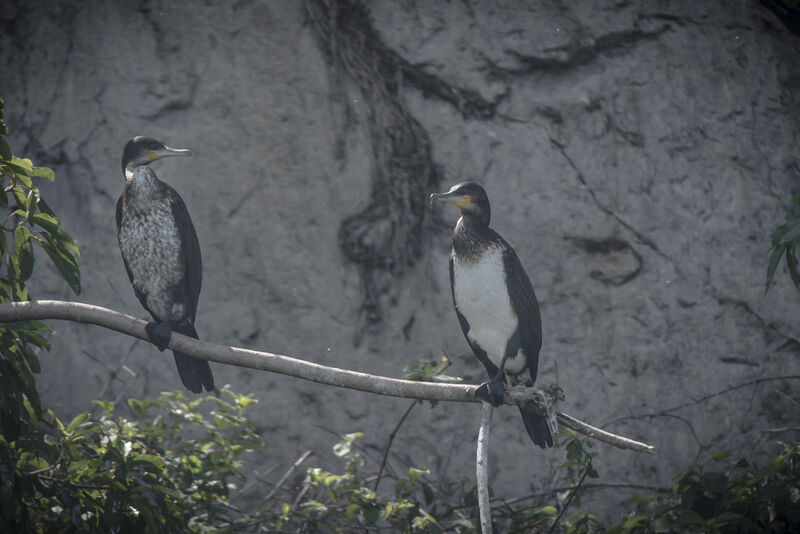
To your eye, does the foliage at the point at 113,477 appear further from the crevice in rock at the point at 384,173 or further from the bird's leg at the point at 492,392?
the crevice in rock at the point at 384,173

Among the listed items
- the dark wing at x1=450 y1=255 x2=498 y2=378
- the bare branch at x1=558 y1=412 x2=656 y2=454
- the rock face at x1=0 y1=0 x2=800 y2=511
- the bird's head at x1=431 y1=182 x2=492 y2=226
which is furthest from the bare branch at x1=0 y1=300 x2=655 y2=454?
the rock face at x1=0 y1=0 x2=800 y2=511

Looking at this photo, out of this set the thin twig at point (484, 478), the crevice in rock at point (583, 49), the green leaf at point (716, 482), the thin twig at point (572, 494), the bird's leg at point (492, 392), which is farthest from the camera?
the crevice in rock at point (583, 49)

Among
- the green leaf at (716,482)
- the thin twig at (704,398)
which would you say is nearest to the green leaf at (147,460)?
the green leaf at (716,482)

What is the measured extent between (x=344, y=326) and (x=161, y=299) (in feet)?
4.37

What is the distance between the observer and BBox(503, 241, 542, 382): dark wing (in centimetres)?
338

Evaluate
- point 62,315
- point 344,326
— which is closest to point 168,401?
point 62,315

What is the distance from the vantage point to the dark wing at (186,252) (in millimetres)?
3461

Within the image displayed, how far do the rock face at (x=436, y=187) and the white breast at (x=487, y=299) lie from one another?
44.5 inches

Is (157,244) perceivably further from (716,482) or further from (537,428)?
(716,482)

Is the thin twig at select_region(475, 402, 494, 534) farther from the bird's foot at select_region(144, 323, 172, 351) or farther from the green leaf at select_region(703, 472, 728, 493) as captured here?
the bird's foot at select_region(144, 323, 172, 351)

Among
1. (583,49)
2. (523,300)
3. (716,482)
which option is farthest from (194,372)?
(583,49)

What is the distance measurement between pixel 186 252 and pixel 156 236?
0.13 m

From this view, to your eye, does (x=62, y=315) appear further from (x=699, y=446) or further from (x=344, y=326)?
(x=699, y=446)

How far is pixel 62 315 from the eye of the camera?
2.88 m
